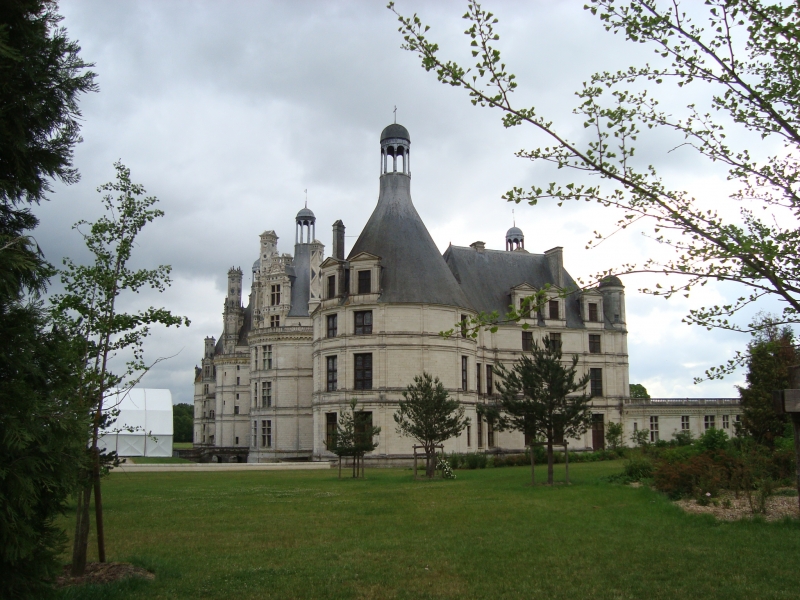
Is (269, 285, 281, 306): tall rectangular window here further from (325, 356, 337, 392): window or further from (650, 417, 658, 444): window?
(650, 417, 658, 444): window

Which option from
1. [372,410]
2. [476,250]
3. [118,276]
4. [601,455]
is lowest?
[601,455]

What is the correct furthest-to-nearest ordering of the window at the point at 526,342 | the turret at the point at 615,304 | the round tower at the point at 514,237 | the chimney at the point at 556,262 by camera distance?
the round tower at the point at 514,237 → the turret at the point at 615,304 → the chimney at the point at 556,262 → the window at the point at 526,342

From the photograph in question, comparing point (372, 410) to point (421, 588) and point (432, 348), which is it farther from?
point (421, 588)

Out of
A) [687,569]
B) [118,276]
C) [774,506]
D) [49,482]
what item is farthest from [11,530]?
[774,506]

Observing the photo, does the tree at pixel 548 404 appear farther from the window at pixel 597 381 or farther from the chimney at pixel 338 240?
the window at pixel 597 381

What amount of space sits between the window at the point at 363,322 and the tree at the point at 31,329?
3091 centimetres

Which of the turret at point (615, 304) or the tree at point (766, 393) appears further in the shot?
the turret at point (615, 304)

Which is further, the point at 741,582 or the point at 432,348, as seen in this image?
the point at 432,348

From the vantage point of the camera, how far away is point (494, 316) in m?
6.04

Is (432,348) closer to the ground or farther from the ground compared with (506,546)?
farther from the ground

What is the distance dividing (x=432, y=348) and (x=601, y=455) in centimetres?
1089

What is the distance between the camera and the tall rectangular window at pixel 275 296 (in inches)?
2037

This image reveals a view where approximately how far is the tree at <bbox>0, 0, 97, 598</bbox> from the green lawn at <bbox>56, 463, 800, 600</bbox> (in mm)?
2572

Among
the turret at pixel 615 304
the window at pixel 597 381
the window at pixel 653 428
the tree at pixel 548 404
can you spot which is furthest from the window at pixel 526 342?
the tree at pixel 548 404
